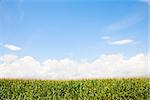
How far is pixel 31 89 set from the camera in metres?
10.9

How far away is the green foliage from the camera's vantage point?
34.7 feet

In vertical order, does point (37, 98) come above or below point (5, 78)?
below

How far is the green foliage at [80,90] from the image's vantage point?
34.7 feet

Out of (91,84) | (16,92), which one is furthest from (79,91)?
(16,92)

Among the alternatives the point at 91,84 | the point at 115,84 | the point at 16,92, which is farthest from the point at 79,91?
the point at 16,92

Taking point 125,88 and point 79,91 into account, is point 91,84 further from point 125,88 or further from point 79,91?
point 125,88

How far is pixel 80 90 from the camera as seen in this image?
10695mm

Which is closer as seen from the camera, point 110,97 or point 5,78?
point 110,97

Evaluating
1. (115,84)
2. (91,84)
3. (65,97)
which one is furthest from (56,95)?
(115,84)

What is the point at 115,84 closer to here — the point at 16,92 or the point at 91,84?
the point at 91,84

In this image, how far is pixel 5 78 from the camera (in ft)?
37.2

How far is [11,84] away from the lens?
11.1 m

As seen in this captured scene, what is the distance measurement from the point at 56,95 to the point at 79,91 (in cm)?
80

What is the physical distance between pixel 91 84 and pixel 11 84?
2.85 metres
